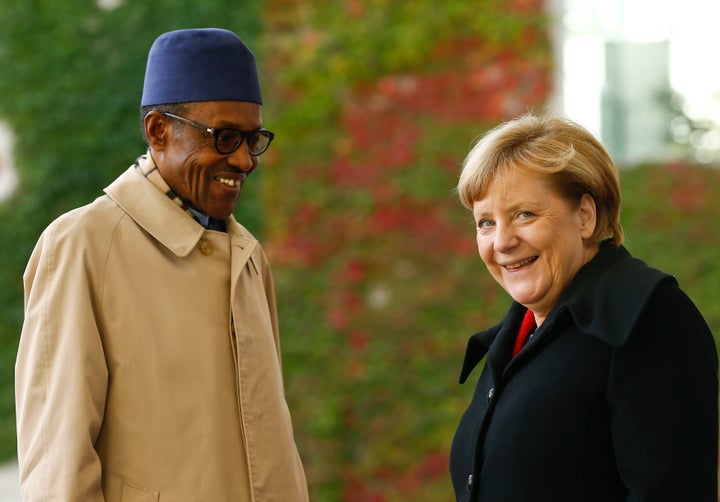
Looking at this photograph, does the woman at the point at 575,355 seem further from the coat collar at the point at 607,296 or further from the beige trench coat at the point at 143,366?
the beige trench coat at the point at 143,366

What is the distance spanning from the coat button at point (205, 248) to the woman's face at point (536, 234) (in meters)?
0.64

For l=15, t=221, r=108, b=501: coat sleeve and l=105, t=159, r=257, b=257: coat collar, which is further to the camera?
l=105, t=159, r=257, b=257: coat collar

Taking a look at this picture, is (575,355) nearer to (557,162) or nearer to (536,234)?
(536,234)

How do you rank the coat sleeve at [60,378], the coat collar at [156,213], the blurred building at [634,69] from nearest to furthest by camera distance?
the coat sleeve at [60,378] < the coat collar at [156,213] < the blurred building at [634,69]

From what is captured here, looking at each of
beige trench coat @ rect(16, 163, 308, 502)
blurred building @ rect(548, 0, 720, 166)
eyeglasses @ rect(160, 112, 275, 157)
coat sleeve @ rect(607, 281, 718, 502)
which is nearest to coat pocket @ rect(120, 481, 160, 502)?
beige trench coat @ rect(16, 163, 308, 502)

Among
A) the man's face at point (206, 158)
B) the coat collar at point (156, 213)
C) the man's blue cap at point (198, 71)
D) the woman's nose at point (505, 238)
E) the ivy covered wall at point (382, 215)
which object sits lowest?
the ivy covered wall at point (382, 215)

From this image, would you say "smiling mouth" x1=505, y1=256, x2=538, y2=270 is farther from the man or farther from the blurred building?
the blurred building

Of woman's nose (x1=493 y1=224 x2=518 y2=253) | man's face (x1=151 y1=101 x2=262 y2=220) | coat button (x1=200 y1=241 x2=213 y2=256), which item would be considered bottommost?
coat button (x1=200 y1=241 x2=213 y2=256)

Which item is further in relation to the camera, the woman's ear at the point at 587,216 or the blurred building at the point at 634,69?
the blurred building at the point at 634,69

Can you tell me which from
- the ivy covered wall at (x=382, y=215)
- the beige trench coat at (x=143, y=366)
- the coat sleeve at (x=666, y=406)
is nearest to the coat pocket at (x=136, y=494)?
the beige trench coat at (x=143, y=366)

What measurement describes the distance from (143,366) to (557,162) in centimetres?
97

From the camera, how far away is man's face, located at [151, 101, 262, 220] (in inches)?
92.6

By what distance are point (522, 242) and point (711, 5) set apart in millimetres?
4035

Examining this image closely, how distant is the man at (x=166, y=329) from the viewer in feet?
7.03
